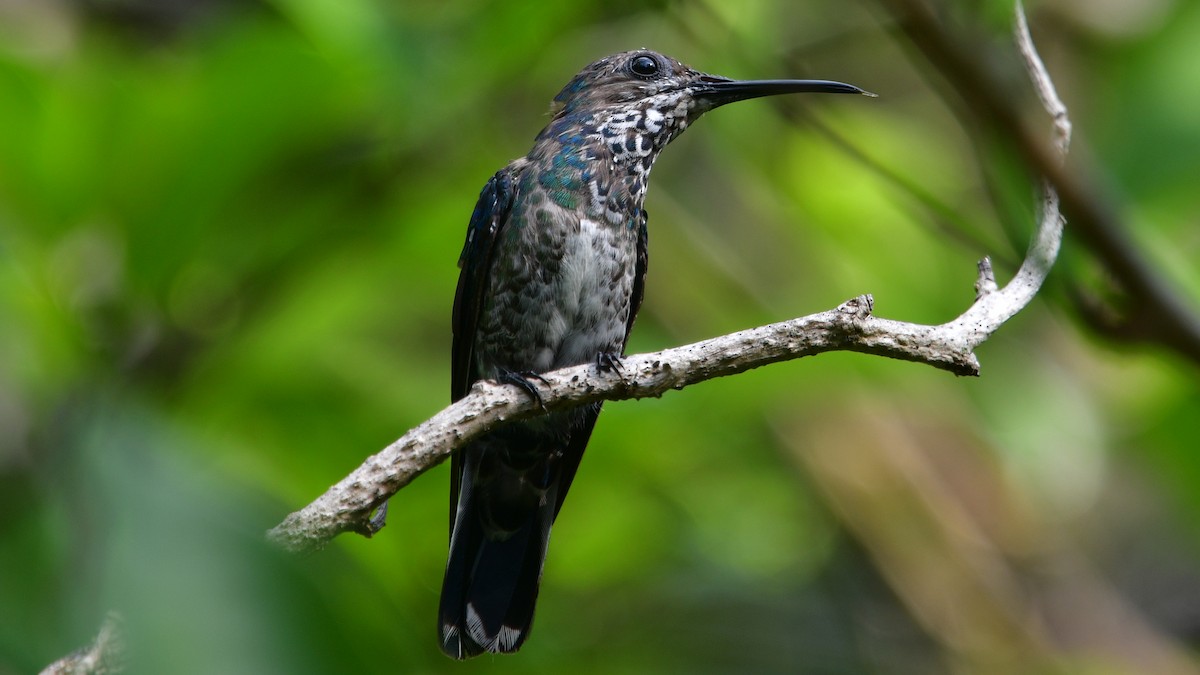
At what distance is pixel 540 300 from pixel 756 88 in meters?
0.88

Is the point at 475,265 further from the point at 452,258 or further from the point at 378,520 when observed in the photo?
the point at 378,520

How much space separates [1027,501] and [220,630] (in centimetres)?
533

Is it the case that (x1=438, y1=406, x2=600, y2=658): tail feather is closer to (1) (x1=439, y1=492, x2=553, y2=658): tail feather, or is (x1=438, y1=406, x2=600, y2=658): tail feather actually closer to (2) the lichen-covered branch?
(1) (x1=439, y1=492, x2=553, y2=658): tail feather

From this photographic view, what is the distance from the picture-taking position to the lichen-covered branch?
2205 mm

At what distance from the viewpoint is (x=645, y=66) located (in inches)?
161

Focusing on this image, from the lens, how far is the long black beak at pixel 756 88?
Result: 3412 mm

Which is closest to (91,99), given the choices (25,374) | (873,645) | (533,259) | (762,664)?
(25,374)

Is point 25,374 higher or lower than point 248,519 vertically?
lower

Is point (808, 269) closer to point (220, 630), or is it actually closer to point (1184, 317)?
point (1184, 317)

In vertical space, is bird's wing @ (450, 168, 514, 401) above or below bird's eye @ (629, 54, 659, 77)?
below

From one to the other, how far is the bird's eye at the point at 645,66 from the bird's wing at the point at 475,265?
2.10 feet

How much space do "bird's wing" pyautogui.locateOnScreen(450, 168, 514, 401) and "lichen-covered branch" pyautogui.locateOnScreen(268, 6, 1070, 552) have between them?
112 centimetres

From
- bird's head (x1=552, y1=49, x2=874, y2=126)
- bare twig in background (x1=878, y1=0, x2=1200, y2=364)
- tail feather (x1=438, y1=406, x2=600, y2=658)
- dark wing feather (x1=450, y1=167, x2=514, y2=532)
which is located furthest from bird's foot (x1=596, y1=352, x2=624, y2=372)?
bird's head (x1=552, y1=49, x2=874, y2=126)

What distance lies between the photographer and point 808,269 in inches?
191
